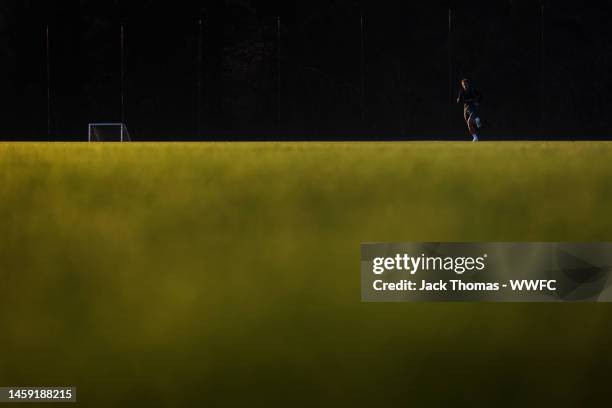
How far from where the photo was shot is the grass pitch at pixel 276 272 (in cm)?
475

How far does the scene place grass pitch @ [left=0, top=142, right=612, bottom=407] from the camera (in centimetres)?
475
